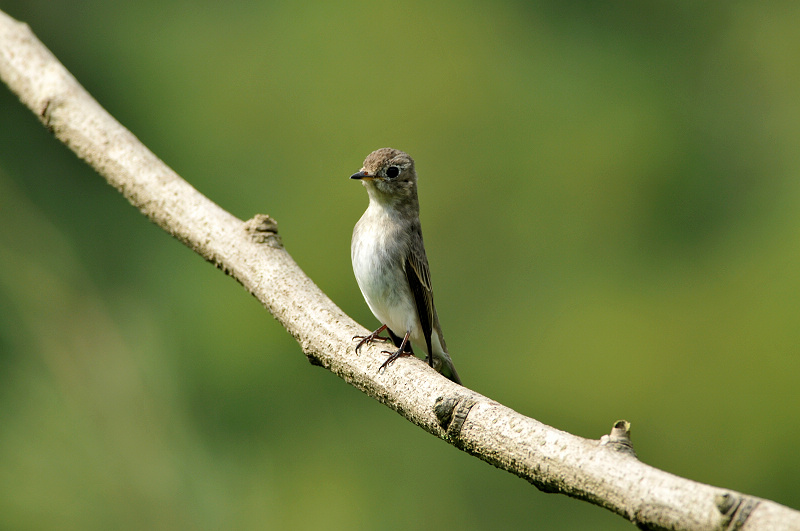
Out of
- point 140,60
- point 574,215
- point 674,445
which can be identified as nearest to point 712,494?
point 674,445

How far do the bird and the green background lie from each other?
7.73ft

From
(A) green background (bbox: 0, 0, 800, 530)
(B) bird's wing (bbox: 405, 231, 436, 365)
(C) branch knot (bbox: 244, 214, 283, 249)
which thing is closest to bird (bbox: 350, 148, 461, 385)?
(B) bird's wing (bbox: 405, 231, 436, 365)

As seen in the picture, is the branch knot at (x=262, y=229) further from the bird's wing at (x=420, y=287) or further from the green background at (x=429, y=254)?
the green background at (x=429, y=254)

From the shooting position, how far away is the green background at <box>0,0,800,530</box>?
535 cm

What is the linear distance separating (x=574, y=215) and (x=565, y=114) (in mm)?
1017

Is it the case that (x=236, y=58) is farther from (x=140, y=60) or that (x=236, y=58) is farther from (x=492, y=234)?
(x=492, y=234)

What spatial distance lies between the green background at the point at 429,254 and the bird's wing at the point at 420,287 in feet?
7.80

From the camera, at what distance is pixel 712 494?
1346 millimetres

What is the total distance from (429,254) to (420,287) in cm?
273

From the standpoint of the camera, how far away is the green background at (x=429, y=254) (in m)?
5.35

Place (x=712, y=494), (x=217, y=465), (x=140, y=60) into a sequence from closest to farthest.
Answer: (x=712, y=494) → (x=217, y=465) → (x=140, y=60)

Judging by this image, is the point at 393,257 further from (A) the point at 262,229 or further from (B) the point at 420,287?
(A) the point at 262,229

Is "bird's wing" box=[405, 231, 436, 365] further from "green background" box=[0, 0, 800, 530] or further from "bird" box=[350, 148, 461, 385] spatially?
"green background" box=[0, 0, 800, 530]

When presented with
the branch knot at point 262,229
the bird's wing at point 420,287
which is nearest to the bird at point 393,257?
the bird's wing at point 420,287
